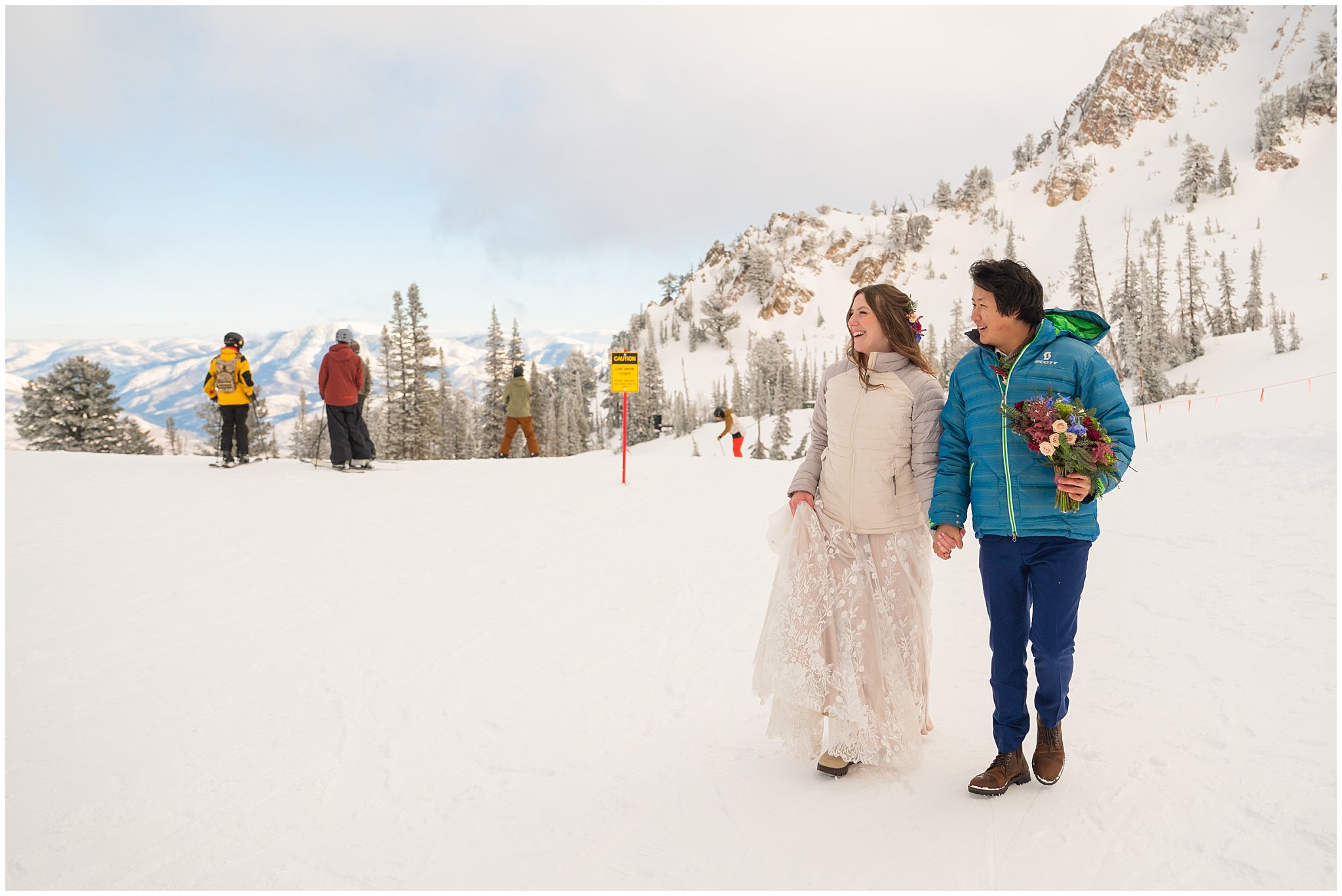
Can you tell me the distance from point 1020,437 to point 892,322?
2.69 ft

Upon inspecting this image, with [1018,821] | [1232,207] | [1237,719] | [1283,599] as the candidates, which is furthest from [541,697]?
[1232,207]

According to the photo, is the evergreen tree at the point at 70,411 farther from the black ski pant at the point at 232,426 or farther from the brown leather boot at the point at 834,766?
the brown leather boot at the point at 834,766

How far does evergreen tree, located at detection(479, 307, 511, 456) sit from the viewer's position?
36.2 m

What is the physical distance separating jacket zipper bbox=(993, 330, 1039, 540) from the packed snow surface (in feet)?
4.21

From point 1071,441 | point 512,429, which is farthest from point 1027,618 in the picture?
point 512,429

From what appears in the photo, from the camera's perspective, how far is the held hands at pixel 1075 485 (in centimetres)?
287

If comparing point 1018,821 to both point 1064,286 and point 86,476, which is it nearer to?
point 86,476

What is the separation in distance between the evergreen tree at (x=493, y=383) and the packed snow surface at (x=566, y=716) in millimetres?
26601

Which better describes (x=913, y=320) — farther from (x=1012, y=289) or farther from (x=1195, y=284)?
(x=1195, y=284)

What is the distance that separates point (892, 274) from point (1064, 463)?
99587 mm

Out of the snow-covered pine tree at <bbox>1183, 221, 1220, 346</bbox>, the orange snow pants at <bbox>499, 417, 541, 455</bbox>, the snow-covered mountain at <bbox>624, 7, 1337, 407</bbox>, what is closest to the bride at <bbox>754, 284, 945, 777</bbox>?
the orange snow pants at <bbox>499, 417, 541, 455</bbox>

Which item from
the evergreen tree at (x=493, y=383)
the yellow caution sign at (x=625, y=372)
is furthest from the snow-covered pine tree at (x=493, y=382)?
the yellow caution sign at (x=625, y=372)

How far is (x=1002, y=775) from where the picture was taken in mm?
3221

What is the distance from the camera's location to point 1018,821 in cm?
300
